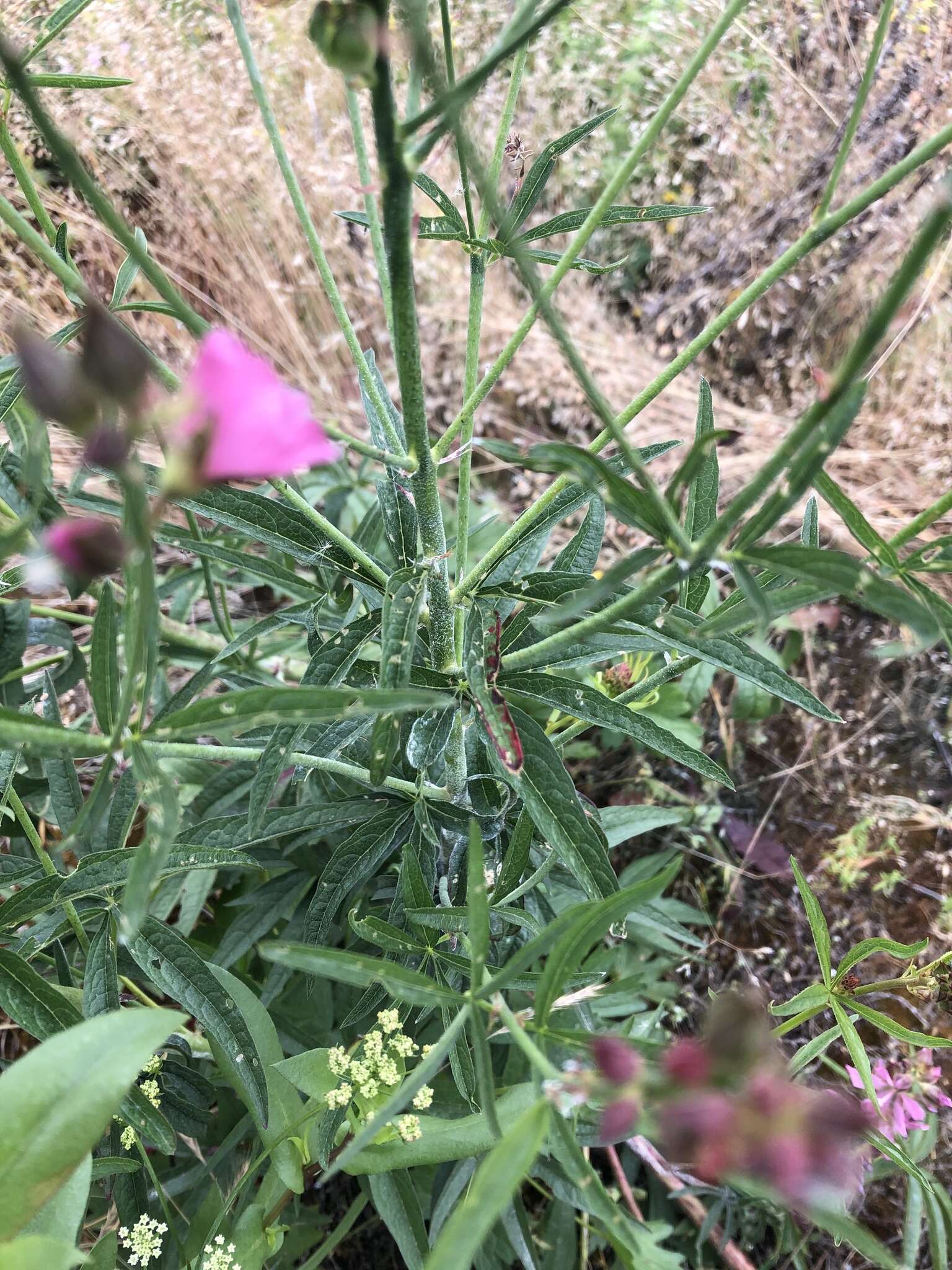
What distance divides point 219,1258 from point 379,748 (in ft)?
1.81

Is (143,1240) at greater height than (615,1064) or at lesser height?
lesser

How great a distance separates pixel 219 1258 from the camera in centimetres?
82

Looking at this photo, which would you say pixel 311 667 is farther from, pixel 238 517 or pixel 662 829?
pixel 662 829

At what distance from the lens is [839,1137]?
38 centimetres

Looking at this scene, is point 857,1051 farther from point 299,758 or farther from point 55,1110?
point 55,1110

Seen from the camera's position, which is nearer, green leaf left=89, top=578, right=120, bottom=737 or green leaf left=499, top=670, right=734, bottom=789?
green leaf left=89, top=578, right=120, bottom=737

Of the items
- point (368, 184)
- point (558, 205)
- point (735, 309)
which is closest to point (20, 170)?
point (368, 184)

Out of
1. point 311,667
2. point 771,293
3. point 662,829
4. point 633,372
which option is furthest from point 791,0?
point 311,667

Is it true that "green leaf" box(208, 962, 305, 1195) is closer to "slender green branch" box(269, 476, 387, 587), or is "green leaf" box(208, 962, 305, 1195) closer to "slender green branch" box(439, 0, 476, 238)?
"slender green branch" box(269, 476, 387, 587)

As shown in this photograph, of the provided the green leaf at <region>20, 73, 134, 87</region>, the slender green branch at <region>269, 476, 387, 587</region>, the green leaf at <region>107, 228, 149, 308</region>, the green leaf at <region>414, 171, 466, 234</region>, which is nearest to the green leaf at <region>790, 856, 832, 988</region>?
the slender green branch at <region>269, 476, 387, 587</region>

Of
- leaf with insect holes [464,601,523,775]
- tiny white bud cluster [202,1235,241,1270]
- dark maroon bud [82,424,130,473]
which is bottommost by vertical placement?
tiny white bud cluster [202,1235,241,1270]

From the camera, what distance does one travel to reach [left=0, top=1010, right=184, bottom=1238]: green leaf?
0.60 meters

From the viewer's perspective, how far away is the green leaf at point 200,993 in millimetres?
843

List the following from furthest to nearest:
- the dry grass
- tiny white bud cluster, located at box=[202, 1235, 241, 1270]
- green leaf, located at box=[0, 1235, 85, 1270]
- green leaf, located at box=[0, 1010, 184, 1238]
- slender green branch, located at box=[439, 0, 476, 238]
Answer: the dry grass → tiny white bud cluster, located at box=[202, 1235, 241, 1270] → slender green branch, located at box=[439, 0, 476, 238] → green leaf, located at box=[0, 1010, 184, 1238] → green leaf, located at box=[0, 1235, 85, 1270]
